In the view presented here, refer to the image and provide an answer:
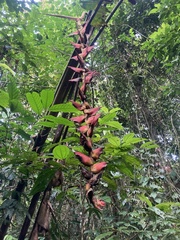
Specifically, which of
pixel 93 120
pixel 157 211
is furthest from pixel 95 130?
pixel 157 211

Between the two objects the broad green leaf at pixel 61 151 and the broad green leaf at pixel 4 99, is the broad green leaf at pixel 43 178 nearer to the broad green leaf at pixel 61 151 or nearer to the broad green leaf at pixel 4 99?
the broad green leaf at pixel 61 151

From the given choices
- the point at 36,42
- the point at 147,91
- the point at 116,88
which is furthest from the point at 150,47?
the point at 147,91

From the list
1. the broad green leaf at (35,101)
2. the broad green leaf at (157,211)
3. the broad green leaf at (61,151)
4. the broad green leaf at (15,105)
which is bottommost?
the broad green leaf at (157,211)

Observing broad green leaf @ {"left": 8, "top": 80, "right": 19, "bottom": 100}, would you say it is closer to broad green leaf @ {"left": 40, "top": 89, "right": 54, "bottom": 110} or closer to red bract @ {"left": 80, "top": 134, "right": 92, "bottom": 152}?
broad green leaf @ {"left": 40, "top": 89, "right": 54, "bottom": 110}

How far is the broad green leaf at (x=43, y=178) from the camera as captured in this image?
22.2 inches

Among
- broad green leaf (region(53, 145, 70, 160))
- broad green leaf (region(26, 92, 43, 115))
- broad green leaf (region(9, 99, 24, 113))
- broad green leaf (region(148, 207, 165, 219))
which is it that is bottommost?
broad green leaf (region(148, 207, 165, 219))

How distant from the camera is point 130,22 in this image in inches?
133

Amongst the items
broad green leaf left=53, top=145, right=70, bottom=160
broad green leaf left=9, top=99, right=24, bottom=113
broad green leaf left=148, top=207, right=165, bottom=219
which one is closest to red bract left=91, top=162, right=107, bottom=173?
broad green leaf left=53, top=145, right=70, bottom=160

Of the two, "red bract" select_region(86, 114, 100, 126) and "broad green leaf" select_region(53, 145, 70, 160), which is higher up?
"red bract" select_region(86, 114, 100, 126)

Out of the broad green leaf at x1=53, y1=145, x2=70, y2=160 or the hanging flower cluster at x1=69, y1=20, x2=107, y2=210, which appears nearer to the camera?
the hanging flower cluster at x1=69, y1=20, x2=107, y2=210

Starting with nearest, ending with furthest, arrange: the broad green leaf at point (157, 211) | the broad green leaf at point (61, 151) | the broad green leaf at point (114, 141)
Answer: the broad green leaf at point (61, 151), the broad green leaf at point (114, 141), the broad green leaf at point (157, 211)

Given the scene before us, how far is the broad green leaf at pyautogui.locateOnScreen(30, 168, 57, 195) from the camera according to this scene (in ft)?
1.85

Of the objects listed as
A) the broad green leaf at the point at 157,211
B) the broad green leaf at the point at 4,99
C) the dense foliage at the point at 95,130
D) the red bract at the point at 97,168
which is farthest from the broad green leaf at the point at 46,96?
the broad green leaf at the point at 157,211

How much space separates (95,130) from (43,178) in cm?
19
